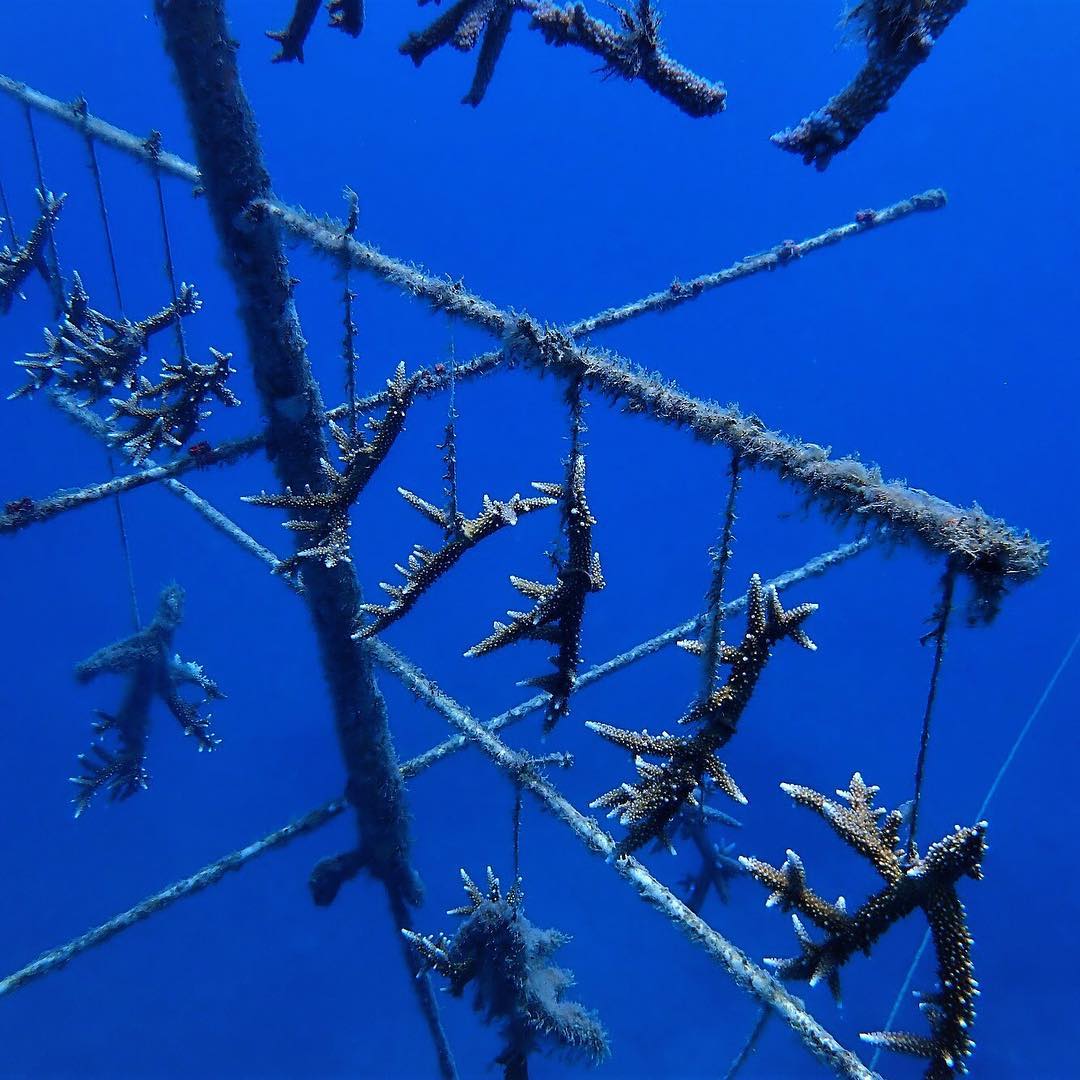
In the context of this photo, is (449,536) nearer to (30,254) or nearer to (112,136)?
(112,136)

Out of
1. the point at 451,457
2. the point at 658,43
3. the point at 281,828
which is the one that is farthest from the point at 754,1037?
the point at 658,43

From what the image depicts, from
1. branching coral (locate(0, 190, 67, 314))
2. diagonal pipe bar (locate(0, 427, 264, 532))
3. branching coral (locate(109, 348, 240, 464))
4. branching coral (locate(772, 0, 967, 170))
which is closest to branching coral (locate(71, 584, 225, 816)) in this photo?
branching coral (locate(0, 190, 67, 314))

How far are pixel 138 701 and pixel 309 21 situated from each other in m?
5.25

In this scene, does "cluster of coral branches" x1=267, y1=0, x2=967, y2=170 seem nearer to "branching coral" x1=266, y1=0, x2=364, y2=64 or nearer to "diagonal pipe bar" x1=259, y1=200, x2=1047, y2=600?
"branching coral" x1=266, y1=0, x2=364, y2=64

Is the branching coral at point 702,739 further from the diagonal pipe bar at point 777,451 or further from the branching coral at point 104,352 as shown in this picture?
the branching coral at point 104,352

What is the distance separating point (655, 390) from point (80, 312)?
5.38 m

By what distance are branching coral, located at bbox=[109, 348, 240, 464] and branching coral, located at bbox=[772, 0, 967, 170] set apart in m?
3.05

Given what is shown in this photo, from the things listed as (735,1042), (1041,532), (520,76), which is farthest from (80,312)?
(520,76)

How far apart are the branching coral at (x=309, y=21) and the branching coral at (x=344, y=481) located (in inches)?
54.2

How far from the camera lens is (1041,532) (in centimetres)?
2717

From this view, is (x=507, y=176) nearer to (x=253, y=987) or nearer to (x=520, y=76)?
(x=520, y=76)

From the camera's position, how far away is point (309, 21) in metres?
3.24

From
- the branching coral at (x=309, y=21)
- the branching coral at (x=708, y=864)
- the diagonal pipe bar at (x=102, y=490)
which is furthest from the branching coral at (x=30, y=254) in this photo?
the branching coral at (x=708, y=864)

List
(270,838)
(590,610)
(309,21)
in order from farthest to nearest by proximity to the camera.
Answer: (590,610)
(270,838)
(309,21)
